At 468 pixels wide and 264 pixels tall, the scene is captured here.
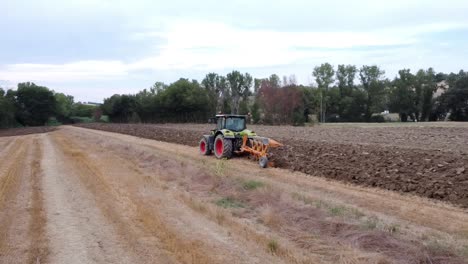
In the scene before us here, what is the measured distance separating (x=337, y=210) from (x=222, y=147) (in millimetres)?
10503

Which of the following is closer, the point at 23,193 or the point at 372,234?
the point at 372,234

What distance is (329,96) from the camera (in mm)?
93312

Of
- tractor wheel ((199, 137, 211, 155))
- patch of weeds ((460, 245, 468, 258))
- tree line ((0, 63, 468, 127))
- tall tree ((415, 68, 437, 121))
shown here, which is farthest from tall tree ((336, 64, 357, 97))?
patch of weeds ((460, 245, 468, 258))

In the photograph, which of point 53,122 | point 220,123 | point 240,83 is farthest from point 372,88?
point 220,123

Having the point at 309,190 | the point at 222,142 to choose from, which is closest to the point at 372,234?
the point at 309,190

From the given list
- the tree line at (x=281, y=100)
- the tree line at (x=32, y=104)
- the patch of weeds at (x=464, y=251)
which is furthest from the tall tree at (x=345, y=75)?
the patch of weeds at (x=464, y=251)

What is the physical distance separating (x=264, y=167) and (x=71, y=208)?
325 inches

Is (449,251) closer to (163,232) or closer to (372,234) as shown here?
(372,234)

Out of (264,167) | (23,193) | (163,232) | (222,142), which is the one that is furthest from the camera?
(222,142)

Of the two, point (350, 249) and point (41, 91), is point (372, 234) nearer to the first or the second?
point (350, 249)

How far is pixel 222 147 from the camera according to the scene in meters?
19.0

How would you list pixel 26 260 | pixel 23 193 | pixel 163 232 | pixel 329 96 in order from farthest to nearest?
pixel 329 96 → pixel 23 193 → pixel 163 232 → pixel 26 260

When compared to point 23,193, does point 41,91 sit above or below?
above

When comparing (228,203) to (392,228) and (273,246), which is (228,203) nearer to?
(273,246)
